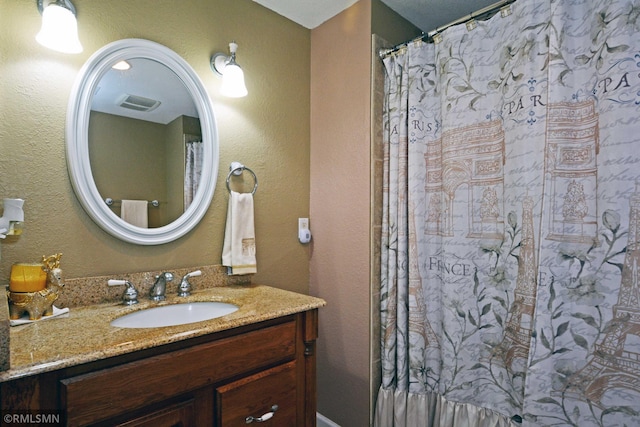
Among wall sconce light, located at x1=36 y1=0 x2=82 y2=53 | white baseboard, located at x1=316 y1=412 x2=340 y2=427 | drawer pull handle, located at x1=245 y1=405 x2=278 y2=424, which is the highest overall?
wall sconce light, located at x1=36 y1=0 x2=82 y2=53

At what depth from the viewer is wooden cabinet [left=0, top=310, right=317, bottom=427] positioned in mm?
799

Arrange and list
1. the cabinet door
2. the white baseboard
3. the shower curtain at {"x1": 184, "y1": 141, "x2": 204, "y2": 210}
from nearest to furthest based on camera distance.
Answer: the cabinet door, the shower curtain at {"x1": 184, "y1": 141, "x2": 204, "y2": 210}, the white baseboard

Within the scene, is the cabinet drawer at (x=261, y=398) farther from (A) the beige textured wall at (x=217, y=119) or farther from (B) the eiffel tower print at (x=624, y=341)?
(B) the eiffel tower print at (x=624, y=341)

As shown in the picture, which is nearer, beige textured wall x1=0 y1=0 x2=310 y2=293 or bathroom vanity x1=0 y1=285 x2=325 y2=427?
bathroom vanity x1=0 y1=285 x2=325 y2=427

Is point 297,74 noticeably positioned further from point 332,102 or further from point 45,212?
point 45,212

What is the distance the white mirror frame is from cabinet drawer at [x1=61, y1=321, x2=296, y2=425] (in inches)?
24.0

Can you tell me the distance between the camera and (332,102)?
6.24 ft

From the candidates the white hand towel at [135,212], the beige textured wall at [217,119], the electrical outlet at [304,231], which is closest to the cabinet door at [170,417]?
the beige textured wall at [217,119]

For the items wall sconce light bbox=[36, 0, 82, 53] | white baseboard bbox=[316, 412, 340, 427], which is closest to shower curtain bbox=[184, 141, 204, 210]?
wall sconce light bbox=[36, 0, 82, 53]

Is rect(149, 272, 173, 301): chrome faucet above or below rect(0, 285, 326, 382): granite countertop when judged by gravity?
above

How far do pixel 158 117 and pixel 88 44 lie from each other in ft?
1.12

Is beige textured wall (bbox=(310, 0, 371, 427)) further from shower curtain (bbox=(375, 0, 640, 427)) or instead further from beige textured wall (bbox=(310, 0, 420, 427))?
shower curtain (bbox=(375, 0, 640, 427))

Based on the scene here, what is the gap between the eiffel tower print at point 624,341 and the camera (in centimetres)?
107

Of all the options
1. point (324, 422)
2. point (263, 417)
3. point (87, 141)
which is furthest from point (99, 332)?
point (324, 422)
